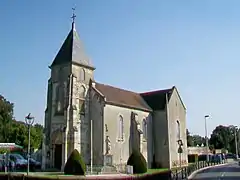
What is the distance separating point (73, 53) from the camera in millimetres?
41531

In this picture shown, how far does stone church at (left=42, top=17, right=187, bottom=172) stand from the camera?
3894 cm

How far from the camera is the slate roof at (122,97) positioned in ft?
143

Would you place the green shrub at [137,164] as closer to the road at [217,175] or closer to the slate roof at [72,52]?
the road at [217,175]

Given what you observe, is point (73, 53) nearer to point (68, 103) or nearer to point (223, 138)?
point (68, 103)

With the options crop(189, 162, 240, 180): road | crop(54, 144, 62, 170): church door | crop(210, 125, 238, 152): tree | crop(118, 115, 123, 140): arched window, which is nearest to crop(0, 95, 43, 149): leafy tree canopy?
crop(54, 144, 62, 170): church door

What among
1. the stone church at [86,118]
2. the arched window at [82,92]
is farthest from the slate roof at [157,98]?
the arched window at [82,92]

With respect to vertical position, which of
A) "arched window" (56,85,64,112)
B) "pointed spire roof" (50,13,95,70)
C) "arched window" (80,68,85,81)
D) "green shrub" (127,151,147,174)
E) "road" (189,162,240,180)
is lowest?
"road" (189,162,240,180)

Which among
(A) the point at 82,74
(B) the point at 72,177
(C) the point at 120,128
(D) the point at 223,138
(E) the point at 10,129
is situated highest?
(A) the point at 82,74

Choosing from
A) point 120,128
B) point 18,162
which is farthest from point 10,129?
point 120,128

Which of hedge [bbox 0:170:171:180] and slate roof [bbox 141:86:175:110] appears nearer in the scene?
hedge [bbox 0:170:171:180]

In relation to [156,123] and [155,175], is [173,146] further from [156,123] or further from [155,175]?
[155,175]

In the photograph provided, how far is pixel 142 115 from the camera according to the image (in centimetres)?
4856

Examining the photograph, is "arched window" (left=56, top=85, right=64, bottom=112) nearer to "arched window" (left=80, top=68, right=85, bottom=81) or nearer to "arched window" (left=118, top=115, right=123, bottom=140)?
"arched window" (left=80, top=68, right=85, bottom=81)

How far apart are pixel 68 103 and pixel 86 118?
3605 millimetres
